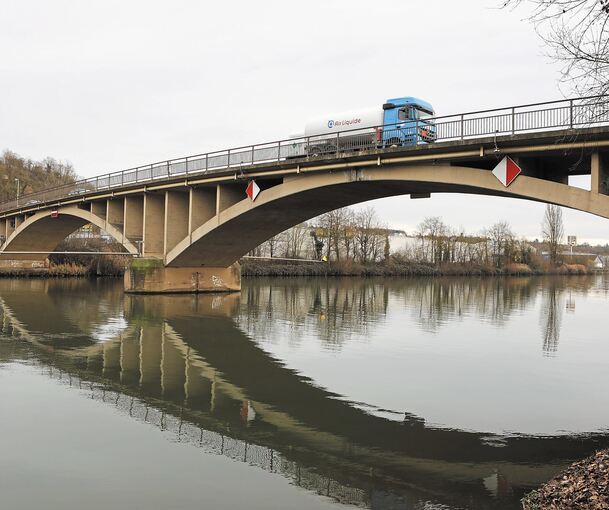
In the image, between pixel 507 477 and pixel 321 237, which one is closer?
pixel 507 477

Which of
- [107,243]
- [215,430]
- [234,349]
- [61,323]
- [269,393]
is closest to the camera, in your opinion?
[215,430]

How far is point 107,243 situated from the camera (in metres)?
66.7

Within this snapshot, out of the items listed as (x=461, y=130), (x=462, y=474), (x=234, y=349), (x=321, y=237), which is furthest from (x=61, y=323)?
(x=321, y=237)

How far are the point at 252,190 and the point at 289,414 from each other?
19304 mm

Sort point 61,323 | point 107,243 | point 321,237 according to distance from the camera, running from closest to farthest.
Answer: point 61,323
point 107,243
point 321,237

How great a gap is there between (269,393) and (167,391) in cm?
215

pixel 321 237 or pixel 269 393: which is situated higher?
pixel 321 237

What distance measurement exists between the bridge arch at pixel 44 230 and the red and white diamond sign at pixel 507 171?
3034 cm

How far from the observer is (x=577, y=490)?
6.66 metres

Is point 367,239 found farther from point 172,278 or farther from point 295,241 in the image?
point 172,278

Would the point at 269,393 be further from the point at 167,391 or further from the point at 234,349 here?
the point at 234,349

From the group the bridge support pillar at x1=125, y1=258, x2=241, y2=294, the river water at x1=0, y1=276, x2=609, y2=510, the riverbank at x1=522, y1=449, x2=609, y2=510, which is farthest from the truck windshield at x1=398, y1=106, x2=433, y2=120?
the riverbank at x1=522, y1=449, x2=609, y2=510

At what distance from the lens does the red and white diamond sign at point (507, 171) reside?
1842cm

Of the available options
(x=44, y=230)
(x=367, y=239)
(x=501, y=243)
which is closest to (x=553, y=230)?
(x=501, y=243)
